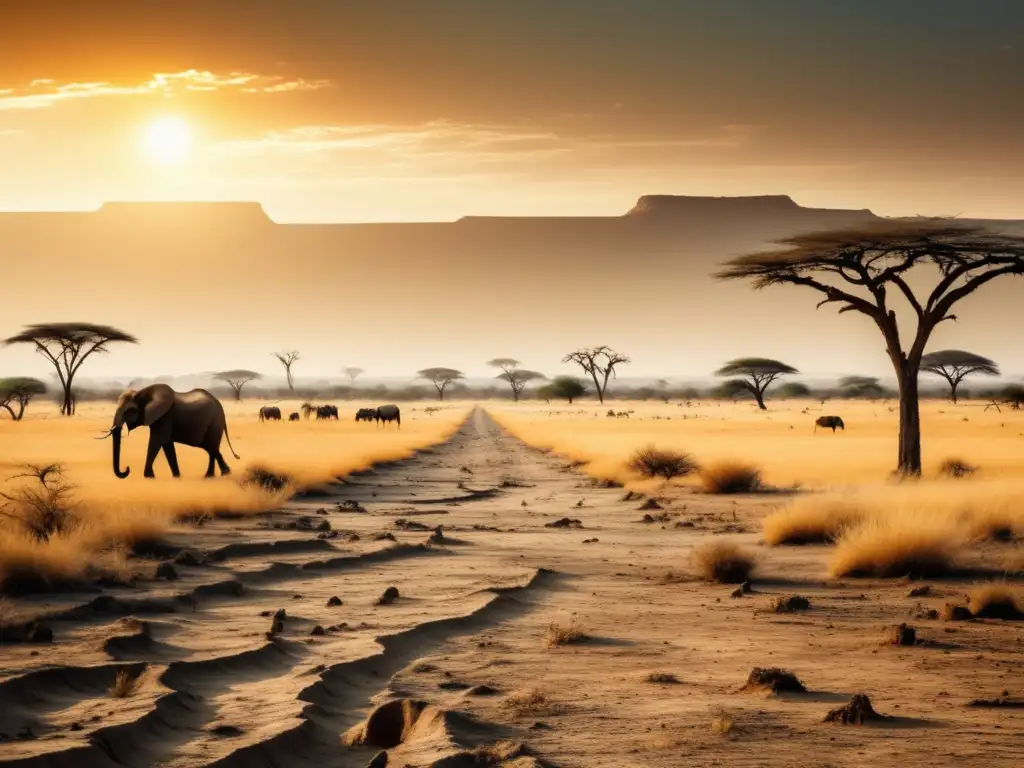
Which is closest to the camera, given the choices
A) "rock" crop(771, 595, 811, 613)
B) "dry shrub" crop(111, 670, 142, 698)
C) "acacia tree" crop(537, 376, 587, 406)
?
"dry shrub" crop(111, 670, 142, 698)

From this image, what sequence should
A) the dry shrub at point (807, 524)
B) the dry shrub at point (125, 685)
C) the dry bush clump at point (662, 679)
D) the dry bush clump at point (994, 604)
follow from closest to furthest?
1. the dry shrub at point (125, 685)
2. the dry bush clump at point (662, 679)
3. the dry bush clump at point (994, 604)
4. the dry shrub at point (807, 524)

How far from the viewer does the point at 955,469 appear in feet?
109

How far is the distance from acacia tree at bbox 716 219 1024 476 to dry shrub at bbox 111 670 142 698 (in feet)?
77.1

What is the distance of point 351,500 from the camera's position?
2650 centimetres

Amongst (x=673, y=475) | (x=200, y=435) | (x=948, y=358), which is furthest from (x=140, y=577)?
(x=948, y=358)

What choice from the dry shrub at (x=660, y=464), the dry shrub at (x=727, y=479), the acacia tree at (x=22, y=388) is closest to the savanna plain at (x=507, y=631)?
the dry shrub at (x=727, y=479)

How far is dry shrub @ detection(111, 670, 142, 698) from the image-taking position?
28.6 ft

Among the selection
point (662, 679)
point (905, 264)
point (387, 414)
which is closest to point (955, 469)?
point (905, 264)

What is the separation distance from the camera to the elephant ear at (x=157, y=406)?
28984 mm

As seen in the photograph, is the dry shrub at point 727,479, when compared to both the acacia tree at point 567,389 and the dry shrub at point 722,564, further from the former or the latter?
the acacia tree at point 567,389

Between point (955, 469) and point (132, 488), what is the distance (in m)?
20.2

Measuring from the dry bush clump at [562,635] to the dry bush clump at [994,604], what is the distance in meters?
3.97

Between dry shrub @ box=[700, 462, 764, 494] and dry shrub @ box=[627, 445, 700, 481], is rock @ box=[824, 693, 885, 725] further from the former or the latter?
dry shrub @ box=[627, 445, 700, 481]

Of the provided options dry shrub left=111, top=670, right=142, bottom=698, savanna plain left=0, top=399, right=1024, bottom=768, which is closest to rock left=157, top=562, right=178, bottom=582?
savanna plain left=0, top=399, right=1024, bottom=768
